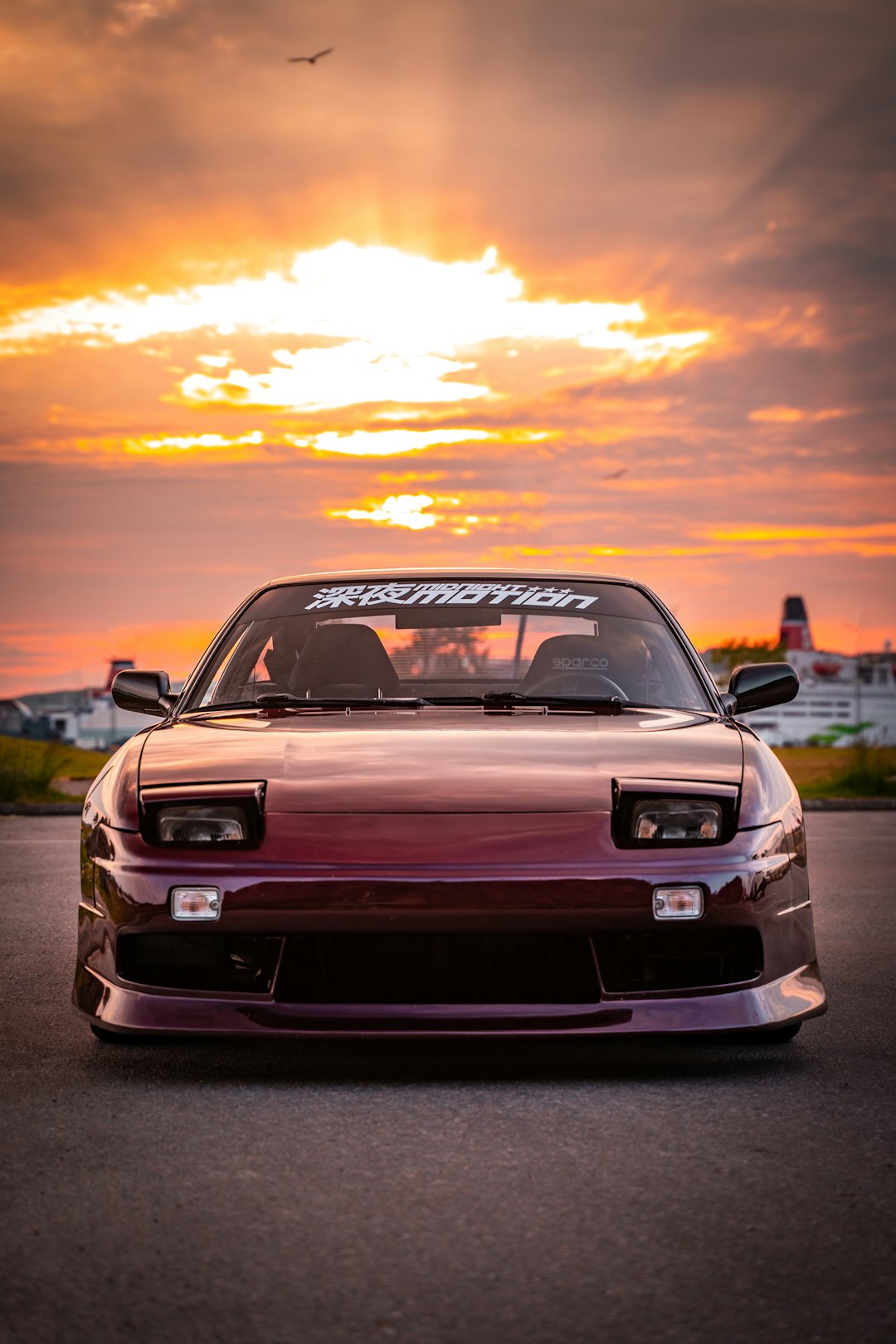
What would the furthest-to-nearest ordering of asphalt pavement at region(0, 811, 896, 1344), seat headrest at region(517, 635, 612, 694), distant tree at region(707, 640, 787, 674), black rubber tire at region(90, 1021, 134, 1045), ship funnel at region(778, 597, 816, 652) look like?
ship funnel at region(778, 597, 816, 652)
distant tree at region(707, 640, 787, 674)
seat headrest at region(517, 635, 612, 694)
black rubber tire at region(90, 1021, 134, 1045)
asphalt pavement at region(0, 811, 896, 1344)

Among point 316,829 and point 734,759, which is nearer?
point 316,829

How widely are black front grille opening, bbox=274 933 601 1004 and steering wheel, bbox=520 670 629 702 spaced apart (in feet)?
4.50

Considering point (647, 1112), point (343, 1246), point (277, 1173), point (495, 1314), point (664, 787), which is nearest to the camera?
point (495, 1314)

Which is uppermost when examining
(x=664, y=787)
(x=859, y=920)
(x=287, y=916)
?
(x=664, y=787)

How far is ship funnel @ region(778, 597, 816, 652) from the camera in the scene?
7485 inches

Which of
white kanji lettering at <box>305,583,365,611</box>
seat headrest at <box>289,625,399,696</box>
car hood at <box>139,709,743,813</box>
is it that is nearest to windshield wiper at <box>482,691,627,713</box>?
car hood at <box>139,709,743,813</box>

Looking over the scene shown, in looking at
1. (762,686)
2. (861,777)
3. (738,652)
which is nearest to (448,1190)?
(762,686)

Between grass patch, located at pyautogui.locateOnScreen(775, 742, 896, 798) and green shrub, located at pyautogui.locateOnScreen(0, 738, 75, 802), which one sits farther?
grass patch, located at pyautogui.locateOnScreen(775, 742, 896, 798)

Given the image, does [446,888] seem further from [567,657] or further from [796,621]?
[796,621]

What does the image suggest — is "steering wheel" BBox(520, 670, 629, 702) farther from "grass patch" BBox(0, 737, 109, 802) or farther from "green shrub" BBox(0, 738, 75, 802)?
"green shrub" BBox(0, 738, 75, 802)

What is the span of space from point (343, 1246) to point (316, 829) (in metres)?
1.35

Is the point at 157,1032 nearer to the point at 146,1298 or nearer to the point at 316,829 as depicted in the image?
the point at 316,829

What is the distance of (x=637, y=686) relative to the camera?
530cm

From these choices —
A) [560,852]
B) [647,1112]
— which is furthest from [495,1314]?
[560,852]
